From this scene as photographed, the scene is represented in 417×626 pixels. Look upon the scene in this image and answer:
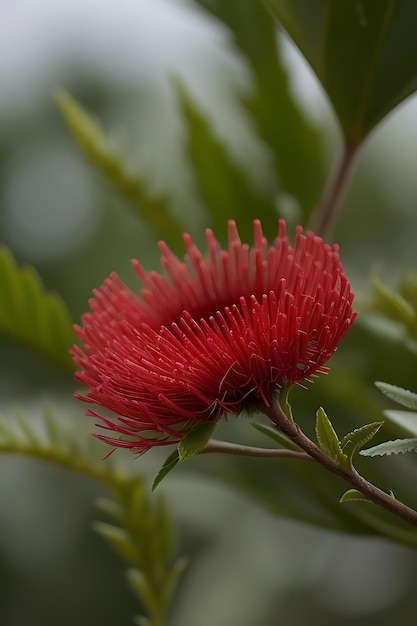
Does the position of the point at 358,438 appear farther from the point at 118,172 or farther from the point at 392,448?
the point at 118,172

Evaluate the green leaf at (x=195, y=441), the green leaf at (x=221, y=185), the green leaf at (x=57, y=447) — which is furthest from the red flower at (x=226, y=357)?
the green leaf at (x=221, y=185)

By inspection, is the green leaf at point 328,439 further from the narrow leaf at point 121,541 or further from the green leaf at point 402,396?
the narrow leaf at point 121,541

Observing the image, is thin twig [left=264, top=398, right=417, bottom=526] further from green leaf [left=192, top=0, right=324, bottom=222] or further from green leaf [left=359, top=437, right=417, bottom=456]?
green leaf [left=192, top=0, right=324, bottom=222]

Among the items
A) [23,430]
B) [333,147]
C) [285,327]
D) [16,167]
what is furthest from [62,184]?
[285,327]

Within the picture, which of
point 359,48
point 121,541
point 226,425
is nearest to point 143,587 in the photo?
point 121,541

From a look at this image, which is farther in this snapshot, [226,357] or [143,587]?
[143,587]
